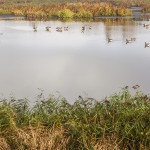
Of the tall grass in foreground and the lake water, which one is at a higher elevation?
the tall grass in foreground

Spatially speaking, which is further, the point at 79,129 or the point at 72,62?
the point at 72,62

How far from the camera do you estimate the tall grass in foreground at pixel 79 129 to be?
6602mm

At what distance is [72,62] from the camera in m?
16.2

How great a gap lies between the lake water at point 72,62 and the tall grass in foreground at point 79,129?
144 inches

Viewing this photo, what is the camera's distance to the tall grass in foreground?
6602mm

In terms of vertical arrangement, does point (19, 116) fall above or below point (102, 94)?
above

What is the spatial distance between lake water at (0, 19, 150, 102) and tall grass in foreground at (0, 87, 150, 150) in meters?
3.67

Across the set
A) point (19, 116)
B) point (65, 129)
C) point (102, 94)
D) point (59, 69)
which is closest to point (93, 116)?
point (65, 129)

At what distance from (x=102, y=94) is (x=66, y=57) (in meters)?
5.91

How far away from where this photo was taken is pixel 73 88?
12.1 metres

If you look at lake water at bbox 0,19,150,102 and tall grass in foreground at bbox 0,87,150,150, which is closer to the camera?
tall grass in foreground at bbox 0,87,150,150

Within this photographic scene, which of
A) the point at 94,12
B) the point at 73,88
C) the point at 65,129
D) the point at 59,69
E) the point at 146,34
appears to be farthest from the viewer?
the point at 94,12

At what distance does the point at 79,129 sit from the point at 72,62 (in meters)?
9.54

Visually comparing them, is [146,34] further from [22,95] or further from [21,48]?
[22,95]
